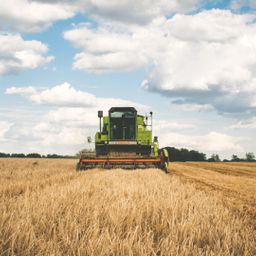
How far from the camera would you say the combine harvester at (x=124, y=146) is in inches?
673

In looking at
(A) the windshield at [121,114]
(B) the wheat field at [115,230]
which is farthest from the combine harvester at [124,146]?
(B) the wheat field at [115,230]

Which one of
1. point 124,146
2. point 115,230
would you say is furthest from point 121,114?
point 115,230

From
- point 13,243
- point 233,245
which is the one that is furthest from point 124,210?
point 13,243

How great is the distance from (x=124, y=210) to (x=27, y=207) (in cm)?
112

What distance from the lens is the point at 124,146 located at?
1916cm

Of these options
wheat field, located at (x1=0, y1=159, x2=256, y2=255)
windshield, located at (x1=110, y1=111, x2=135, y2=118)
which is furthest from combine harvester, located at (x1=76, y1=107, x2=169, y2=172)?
wheat field, located at (x1=0, y1=159, x2=256, y2=255)

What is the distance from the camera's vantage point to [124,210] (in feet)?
14.7

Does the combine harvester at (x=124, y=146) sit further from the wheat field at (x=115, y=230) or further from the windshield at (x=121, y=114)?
the wheat field at (x=115, y=230)

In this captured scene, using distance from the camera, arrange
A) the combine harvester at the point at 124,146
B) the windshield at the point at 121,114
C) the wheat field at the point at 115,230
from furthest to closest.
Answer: the windshield at the point at 121,114 → the combine harvester at the point at 124,146 → the wheat field at the point at 115,230

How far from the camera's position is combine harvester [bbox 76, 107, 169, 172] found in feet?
56.1

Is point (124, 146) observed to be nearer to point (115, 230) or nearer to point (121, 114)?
point (121, 114)

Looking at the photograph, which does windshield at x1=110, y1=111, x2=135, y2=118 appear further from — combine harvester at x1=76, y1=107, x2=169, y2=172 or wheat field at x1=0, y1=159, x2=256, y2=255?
wheat field at x1=0, y1=159, x2=256, y2=255

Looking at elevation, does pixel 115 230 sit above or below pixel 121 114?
below

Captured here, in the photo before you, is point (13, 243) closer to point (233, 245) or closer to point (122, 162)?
point (233, 245)
